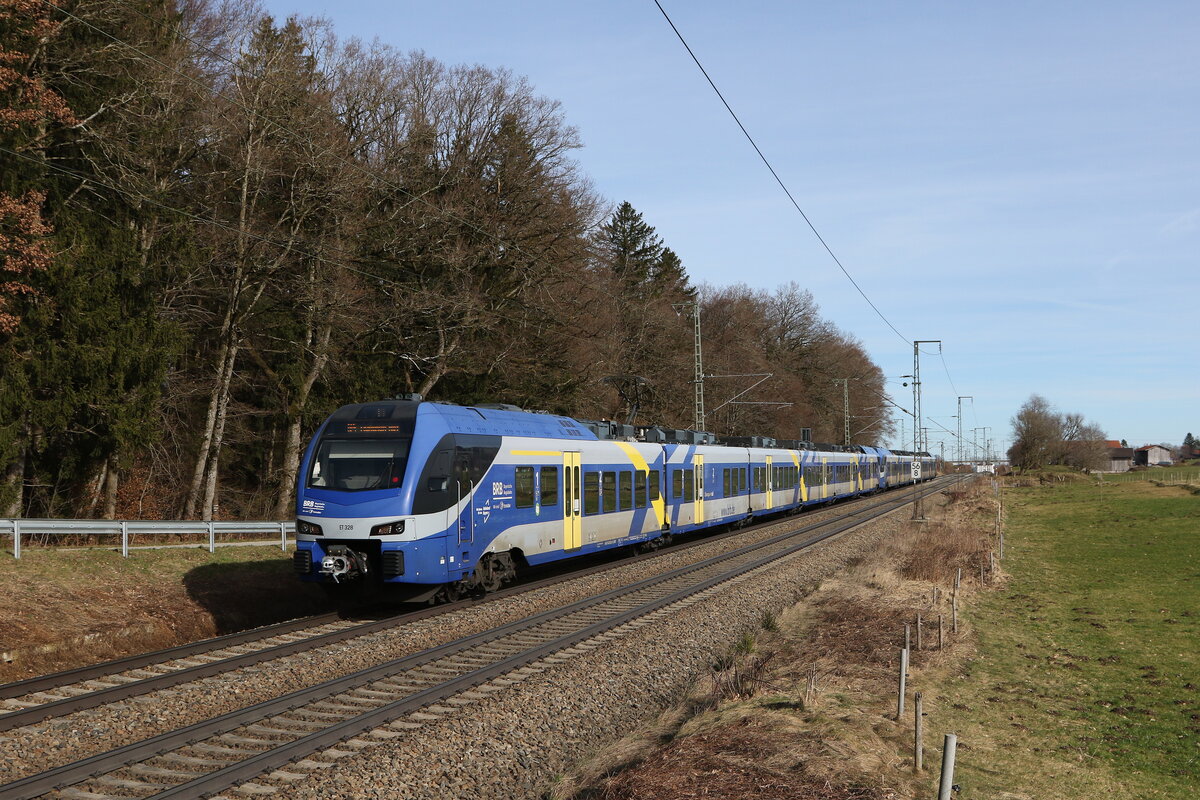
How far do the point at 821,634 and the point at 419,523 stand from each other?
5.85 m

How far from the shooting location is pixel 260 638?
12.3m

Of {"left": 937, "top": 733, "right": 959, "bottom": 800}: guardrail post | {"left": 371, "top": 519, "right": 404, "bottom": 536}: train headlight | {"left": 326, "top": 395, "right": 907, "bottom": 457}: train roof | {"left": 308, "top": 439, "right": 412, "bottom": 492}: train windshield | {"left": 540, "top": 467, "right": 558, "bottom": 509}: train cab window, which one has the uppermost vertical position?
{"left": 326, "top": 395, "right": 907, "bottom": 457}: train roof

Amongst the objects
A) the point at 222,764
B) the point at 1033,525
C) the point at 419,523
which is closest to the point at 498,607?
the point at 419,523

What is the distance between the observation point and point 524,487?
1678cm

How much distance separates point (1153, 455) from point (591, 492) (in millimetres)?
179221

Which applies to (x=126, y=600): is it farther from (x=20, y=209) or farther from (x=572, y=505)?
(x=572, y=505)

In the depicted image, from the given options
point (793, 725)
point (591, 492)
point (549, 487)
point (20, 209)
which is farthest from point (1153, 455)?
point (20, 209)

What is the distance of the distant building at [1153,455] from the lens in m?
166

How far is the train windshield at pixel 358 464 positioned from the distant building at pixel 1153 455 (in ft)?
575

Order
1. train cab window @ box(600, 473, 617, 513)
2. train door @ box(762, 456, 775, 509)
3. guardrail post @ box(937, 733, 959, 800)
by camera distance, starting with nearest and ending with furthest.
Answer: guardrail post @ box(937, 733, 959, 800) < train cab window @ box(600, 473, 617, 513) < train door @ box(762, 456, 775, 509)

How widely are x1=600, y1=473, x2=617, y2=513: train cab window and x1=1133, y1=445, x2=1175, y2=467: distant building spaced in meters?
168

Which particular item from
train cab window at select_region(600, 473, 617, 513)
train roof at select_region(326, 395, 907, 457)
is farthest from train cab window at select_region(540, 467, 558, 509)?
train cab window at select_region(600, 473, 617, 513)

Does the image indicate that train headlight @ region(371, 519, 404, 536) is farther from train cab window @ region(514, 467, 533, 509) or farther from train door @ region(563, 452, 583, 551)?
train door @ region(563, 452, 583, 551)

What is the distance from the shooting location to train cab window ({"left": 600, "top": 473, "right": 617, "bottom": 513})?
66.6 feet
